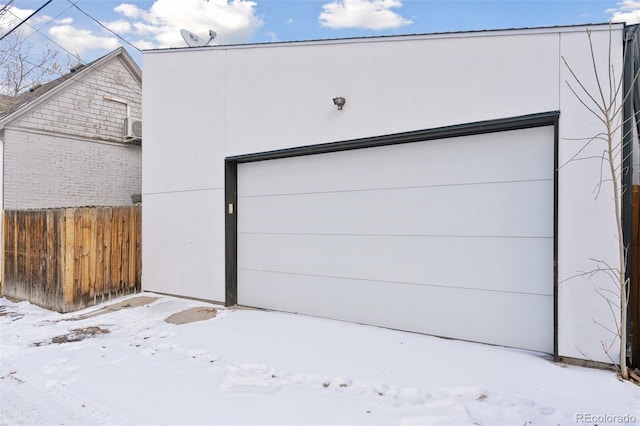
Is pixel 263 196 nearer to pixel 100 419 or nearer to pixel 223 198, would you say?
pixel 223 198

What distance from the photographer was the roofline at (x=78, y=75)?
8.61 m

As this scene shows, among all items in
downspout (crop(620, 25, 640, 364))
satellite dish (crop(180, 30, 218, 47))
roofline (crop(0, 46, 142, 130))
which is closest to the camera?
downspout (crop(620, 25, 640, 364))

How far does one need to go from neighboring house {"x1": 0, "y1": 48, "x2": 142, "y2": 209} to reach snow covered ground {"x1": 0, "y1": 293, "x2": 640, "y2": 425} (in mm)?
5789

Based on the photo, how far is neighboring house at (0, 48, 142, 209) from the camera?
8773mm

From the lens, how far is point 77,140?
994cm

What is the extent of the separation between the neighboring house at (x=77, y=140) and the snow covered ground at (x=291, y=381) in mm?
5789

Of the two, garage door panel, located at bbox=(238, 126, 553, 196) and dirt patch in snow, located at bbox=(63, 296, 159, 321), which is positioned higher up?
garage door panel, located at bbox=(238, 126, 553, 196)

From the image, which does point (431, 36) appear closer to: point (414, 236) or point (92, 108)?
point (414, 236)

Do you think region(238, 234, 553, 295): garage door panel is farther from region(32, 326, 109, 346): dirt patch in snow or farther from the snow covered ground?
region(32, 326, 109, 346): dirt patch in snow

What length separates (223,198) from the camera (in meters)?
5.81

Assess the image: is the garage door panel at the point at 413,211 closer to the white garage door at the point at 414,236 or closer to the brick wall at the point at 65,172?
the white garage door at the point at 414,236

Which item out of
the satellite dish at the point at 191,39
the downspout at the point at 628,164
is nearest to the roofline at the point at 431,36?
the downspout at the point at 628,164

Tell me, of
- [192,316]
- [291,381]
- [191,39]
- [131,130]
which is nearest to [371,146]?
[291,381]

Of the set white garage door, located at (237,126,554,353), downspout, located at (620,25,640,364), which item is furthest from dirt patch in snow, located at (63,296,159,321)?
downspout, located at (620,25,640,364)
